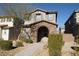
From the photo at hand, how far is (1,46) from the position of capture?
8.97m

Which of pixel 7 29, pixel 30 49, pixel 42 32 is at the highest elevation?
pixel 7 29

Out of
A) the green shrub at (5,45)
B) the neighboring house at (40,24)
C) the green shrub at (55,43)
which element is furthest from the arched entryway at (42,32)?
the green shrub at (5,45)

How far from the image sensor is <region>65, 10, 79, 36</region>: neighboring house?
29.1ft

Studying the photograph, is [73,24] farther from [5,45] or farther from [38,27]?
[5,45]

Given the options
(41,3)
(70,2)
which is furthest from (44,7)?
(70,2)

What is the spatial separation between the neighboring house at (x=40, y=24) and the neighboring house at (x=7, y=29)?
441mm

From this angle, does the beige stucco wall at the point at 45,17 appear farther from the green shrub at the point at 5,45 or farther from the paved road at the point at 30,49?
the green shrub at the point at 5,45

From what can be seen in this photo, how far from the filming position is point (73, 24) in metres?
8.95

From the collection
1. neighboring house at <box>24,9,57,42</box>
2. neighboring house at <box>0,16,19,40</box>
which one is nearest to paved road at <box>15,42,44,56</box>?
neighboring house at <box>24,9,57,42</box>

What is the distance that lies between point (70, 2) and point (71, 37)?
1157 millimetres

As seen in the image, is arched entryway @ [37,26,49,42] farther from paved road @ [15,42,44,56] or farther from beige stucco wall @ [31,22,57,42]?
→ paved road @ [15,42,44,56]

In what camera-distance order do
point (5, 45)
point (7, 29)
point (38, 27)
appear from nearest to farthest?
point (5, 45), point (7, 29), point (38, 27)

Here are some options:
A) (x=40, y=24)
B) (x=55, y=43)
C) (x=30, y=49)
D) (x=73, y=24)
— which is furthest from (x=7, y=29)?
(x=73, y=24)

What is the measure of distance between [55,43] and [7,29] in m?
1.68
